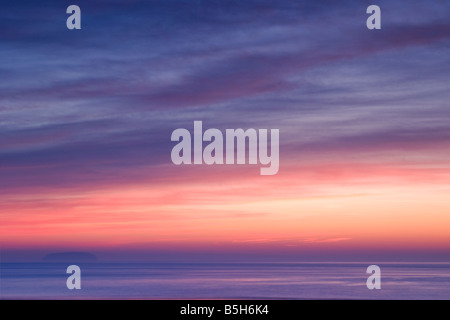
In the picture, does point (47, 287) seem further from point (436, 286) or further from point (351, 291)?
point (436, 286)

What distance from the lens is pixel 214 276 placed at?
84.5 ft

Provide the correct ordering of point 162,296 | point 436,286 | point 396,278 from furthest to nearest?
point 396,278
point 436,286
point 162,296

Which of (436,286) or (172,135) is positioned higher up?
(172,135)

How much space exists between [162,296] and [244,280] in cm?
443
